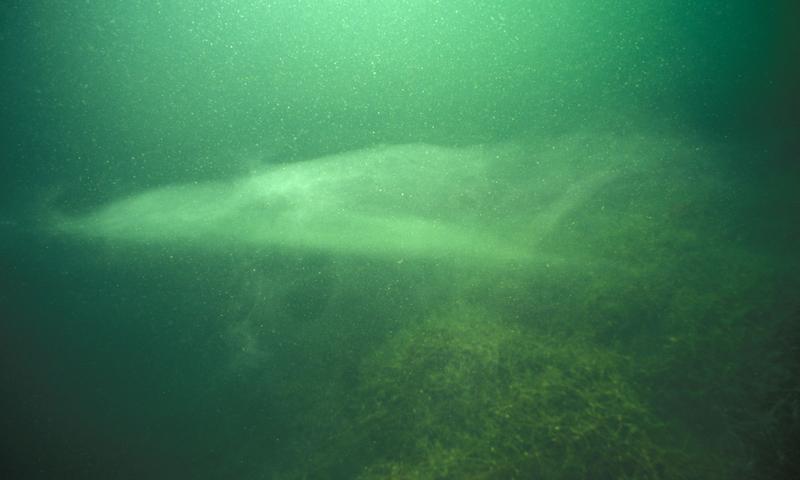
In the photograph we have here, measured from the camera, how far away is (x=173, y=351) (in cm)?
239

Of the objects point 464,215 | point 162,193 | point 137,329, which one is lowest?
point 137,329

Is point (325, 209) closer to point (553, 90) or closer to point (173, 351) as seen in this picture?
point (173, 351)

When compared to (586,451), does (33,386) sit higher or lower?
higher

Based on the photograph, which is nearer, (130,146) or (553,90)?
(130,146)

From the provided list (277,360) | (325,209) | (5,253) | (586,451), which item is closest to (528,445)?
(586,451)

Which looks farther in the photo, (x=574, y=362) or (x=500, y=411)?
(x=574, y=362)

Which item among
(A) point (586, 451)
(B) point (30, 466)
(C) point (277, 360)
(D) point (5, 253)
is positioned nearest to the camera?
(A) point (586, 451)

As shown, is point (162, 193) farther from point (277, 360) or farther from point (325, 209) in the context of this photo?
point (277, 360)

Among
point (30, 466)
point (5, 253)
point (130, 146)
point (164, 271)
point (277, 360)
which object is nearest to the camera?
point (30, 466)

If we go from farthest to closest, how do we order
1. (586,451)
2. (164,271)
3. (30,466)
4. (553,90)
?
(553,90) → (164,271) → (30,466) → (586,451)

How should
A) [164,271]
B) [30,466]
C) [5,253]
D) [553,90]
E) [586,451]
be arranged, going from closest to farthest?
[586,451] → [30,466] → [164,271] → [5,253] → [553,90]

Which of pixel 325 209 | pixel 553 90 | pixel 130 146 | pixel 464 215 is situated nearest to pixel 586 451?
pixel 464 215

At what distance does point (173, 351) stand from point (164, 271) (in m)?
0.56

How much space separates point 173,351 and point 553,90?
11.2 feet
